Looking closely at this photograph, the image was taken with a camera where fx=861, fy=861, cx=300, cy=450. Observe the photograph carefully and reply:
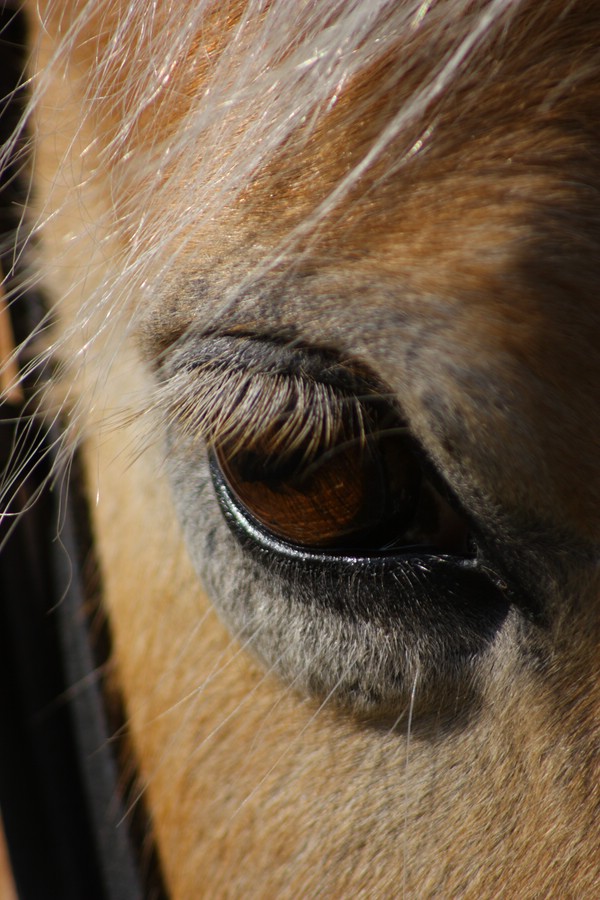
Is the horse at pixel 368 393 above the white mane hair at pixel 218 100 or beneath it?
beneath

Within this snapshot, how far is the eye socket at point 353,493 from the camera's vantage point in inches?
21.9

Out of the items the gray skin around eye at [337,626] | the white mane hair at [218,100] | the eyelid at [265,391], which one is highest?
the white mane hair at [218,100]

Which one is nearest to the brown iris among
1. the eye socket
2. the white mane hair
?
the eye socket

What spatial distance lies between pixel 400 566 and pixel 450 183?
0.24m

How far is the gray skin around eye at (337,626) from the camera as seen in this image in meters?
0.56

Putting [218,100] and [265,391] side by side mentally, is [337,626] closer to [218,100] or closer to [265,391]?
[265,391]

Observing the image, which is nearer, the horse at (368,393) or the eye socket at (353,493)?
the horse at (368,393)

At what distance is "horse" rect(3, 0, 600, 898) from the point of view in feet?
1.46

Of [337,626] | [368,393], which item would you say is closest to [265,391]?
[368,393]

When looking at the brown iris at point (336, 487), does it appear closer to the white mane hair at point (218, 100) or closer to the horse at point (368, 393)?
the horse at point (368, 393)

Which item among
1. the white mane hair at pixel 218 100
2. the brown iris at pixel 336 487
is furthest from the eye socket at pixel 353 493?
the white mane hair at pixel 218 100

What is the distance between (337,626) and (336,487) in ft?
0.31

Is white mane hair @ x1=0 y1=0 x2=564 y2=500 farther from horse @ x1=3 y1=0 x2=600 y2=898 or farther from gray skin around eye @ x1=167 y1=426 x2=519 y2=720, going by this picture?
gray skin around eye @ x1=167 y1=426 x2=519 y2=720

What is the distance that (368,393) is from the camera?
52 centimetres
